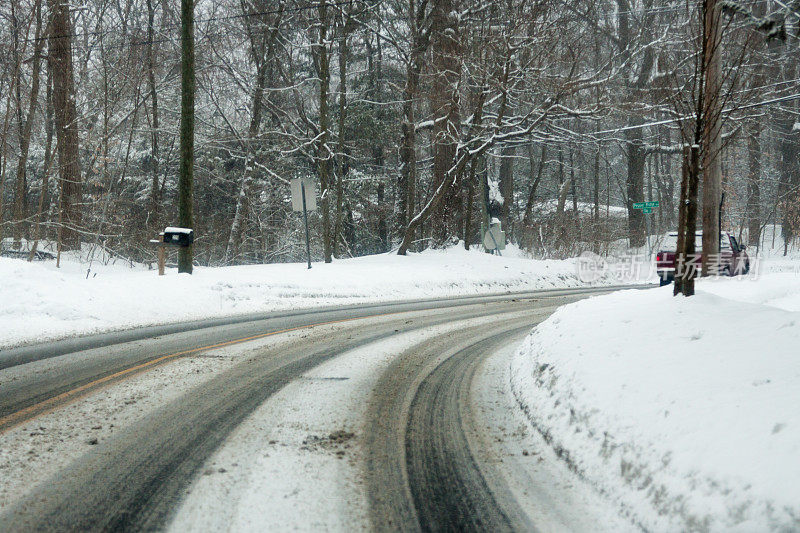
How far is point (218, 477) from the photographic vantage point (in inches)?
139

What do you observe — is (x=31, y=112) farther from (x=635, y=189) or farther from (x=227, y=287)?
(x=635, y=189)

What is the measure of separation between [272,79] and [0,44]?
494 inches

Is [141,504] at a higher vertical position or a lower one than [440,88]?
lower

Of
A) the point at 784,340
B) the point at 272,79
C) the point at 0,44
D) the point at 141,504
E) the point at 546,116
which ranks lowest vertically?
the point at 141,504

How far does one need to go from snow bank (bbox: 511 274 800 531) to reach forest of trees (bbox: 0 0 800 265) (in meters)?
10.0

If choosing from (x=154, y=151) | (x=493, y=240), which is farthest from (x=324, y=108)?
(x=154, y=151)

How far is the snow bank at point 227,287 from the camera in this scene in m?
9.59

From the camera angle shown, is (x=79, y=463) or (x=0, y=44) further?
(x=0, y=44)

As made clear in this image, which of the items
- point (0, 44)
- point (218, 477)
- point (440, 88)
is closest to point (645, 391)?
point (218, 477)

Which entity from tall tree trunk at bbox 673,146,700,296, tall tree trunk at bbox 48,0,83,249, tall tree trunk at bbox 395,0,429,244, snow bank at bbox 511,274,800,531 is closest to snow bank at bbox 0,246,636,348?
tall tree trunk at bbox 48,0,83,249

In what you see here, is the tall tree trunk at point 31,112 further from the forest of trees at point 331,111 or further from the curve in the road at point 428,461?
the curve in the road at point 428,461

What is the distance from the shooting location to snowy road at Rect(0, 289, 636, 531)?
3166mm

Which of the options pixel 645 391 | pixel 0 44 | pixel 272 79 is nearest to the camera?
pixel 645 391

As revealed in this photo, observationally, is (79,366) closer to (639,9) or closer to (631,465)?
(631,465)
